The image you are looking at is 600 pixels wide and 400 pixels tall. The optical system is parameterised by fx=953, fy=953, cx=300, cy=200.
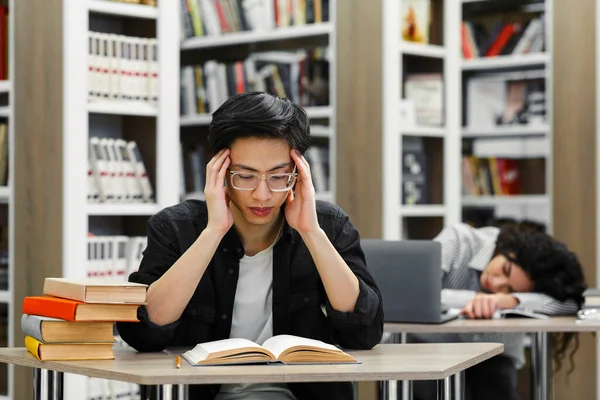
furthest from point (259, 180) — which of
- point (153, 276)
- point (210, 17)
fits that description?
point (210, 17)

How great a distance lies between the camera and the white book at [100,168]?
13.4 feet

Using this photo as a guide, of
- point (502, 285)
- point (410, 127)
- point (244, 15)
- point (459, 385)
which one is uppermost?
point (244, 15)

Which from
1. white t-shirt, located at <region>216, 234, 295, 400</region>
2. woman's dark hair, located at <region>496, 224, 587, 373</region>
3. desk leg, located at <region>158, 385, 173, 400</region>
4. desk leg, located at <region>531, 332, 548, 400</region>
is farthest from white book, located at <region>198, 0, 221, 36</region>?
desk leg, located at <region>158, 385, 173, 400</region>

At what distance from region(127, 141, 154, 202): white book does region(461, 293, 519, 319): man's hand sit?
1633 millimetres

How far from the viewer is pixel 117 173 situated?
4.17 m

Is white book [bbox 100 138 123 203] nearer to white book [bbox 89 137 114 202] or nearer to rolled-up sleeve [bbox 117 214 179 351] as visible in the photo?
white book [bbox 89 137 114 202]

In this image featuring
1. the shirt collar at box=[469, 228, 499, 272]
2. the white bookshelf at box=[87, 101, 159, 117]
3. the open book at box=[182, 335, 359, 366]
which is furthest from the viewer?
the white bookshelf at box=[87, 101, 159, 117]

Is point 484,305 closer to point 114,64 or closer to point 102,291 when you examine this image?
point 102,291

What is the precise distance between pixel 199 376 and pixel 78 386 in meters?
2.24

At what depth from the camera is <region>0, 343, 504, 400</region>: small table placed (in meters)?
1.86

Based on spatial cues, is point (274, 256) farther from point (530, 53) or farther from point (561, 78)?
point (530, 53)

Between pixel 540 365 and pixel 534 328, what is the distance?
0.24 metres

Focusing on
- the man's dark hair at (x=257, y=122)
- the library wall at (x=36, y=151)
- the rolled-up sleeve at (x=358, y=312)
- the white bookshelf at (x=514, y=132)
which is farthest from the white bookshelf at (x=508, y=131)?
the man's dark hair at (x=257, y=122)

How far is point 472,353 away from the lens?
2236 mm
